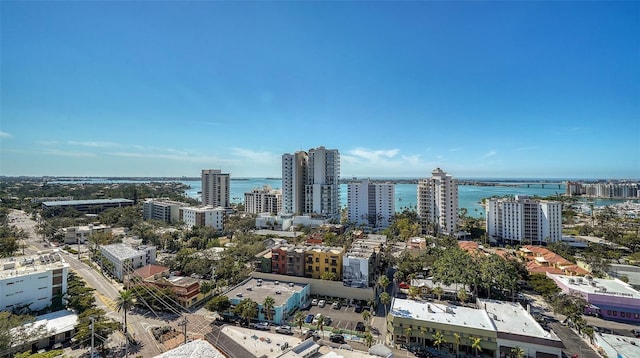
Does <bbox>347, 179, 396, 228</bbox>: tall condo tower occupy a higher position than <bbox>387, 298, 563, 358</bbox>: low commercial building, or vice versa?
<bbox>347, 179, 396, 228</bbox>: tall condo tower

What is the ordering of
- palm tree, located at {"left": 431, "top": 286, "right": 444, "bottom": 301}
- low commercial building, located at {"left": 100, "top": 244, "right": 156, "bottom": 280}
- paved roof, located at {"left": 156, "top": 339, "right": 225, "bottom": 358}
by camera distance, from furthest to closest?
low commercial building, located at {"left": 100, "top": 244, "right": 156, "bottom": 280} < palm tree, located at {"left": 431, "top": 286, "right": 444, "bottom": 301} < paved roof, located at {"left": 156, "top": 339, "right": 225, "bottom": 358}

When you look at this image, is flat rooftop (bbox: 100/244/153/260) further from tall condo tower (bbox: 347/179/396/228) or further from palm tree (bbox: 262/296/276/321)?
tall condo tower (bbox: 347/179/396/228)

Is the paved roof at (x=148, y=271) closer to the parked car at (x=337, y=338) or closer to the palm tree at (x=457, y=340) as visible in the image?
the parked car at (x=337, y=338)

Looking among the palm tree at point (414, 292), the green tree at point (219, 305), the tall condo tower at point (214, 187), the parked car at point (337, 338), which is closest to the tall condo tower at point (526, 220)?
the palm tree at point (414, 292)

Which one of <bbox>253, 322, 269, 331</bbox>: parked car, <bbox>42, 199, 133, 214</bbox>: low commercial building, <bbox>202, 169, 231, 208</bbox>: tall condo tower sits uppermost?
<bbox>202, 169, 231, 208</bbox>: tall condo tower

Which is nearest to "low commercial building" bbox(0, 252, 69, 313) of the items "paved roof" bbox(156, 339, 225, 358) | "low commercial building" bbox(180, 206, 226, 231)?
"paved roof" bbox(156, 339, 225, 358)

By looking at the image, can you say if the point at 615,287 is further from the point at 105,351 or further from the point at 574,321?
the point at 105,351
